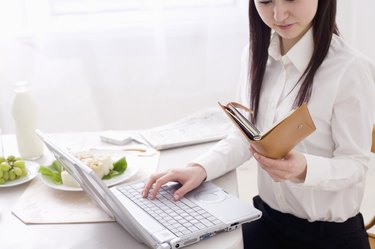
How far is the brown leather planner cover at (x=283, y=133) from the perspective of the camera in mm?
939

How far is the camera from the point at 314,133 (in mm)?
1299

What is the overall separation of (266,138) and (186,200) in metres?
0.29

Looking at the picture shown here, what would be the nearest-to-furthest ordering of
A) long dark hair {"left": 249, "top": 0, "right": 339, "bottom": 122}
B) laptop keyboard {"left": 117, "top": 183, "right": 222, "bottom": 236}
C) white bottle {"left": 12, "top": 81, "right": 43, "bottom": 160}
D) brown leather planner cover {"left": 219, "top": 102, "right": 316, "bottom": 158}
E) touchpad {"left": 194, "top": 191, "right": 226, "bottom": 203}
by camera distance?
brown leather planner cover {"left": 219, "top": 102, "right": 316, "bottom": 158}, laptop keyboard {"left": 117, "top": 183, "right": 222, "bottom": 236}, touchpad {"left": 194, "top": 191, "right": 226, "bottom": 203}, long dark hair {"left": 249, "top": 0, "right": 339, "bottom": 122}, white bottle {"left": 12, "top": 81, "right": 43, "bottom": 160}

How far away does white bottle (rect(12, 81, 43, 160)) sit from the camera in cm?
150

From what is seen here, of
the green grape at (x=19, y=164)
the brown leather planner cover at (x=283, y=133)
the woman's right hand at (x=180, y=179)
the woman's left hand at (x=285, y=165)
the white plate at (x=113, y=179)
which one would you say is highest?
the brown leather planner cover at (x=283, y=133)

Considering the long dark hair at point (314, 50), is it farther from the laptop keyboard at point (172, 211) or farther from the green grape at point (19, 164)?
the green grape at point (19, 164)

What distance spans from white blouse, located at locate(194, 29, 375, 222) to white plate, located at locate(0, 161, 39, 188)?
16.0 inches

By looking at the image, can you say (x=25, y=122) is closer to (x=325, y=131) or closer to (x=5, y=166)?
(x=5, y=166)

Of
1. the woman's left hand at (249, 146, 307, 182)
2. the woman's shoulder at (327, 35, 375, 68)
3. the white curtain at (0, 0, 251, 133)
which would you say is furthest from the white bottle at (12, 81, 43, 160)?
the white curtain at (0, 0, 251, 133)

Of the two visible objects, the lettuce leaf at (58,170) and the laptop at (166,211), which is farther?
the lettuce leaf at (58,170)

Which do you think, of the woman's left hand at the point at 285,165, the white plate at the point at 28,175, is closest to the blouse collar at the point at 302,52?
the woman's left hand at the point at 285,165

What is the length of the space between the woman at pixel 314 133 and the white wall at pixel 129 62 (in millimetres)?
1168

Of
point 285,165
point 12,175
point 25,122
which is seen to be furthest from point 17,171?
point 285,165

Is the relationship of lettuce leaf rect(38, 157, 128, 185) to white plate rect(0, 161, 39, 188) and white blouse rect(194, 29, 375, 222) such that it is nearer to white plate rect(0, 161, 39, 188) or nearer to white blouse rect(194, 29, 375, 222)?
white plate rect(0, 161, 39, 188)
